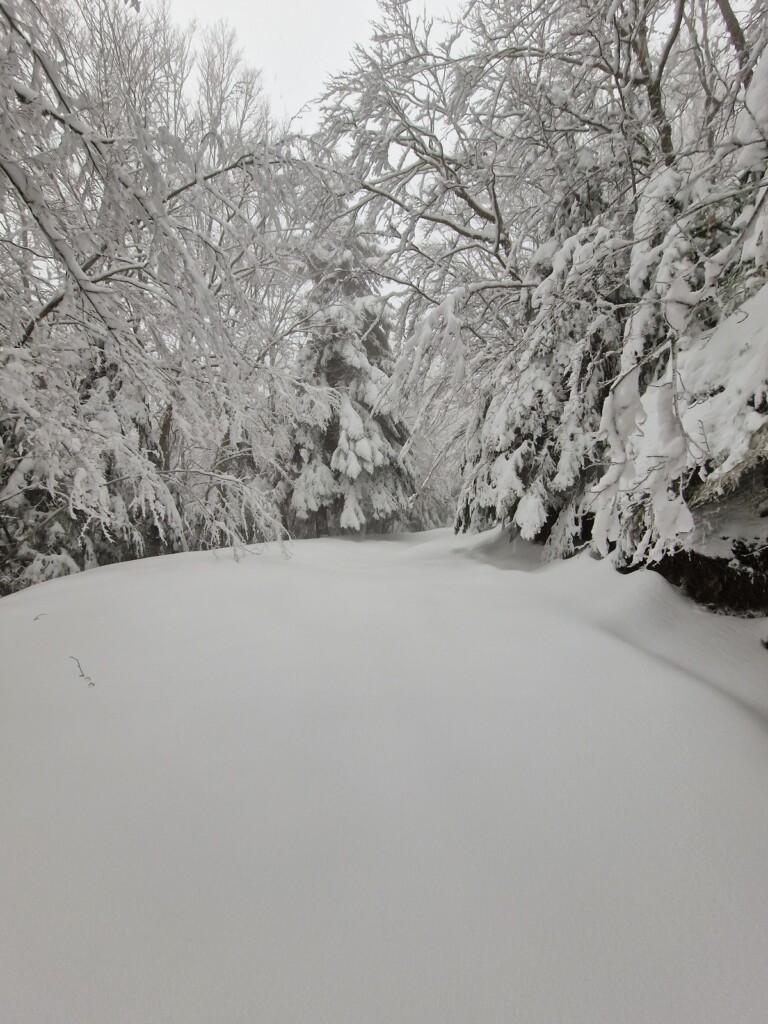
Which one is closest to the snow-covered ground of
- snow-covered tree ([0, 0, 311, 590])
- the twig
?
the twig

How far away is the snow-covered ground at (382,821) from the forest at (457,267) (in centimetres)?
78

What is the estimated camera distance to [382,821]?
5.15 ft

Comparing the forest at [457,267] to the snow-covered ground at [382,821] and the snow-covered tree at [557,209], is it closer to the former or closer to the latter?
the snow-covered tree at [557,209]

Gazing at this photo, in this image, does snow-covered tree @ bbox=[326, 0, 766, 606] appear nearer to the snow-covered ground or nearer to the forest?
the forest

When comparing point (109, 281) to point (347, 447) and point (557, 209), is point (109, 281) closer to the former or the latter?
point (557, 209)

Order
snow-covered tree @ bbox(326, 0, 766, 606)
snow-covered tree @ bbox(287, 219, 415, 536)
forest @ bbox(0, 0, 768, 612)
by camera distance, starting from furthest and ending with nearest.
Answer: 1. snow-covered tree @ bbox(287, 219, 415, 536)
2. snow-covered tree @ bbox(326, 0, 766, 606)
3. forest @ bbox(0, 0, 768, 612)

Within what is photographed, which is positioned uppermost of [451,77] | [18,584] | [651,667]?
[451,77]

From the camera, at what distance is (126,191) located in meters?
2.08

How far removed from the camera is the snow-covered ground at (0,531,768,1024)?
1.15 meters

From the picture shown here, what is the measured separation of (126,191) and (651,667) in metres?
3.16

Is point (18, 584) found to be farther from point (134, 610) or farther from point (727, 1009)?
point (727, 1009)

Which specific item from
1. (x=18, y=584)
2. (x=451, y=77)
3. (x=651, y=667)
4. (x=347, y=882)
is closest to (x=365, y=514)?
(x=18, y=584)

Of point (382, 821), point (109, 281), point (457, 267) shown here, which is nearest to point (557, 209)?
point (457, 267)

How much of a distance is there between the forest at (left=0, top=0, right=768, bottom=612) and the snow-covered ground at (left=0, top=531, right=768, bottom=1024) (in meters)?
0.78
